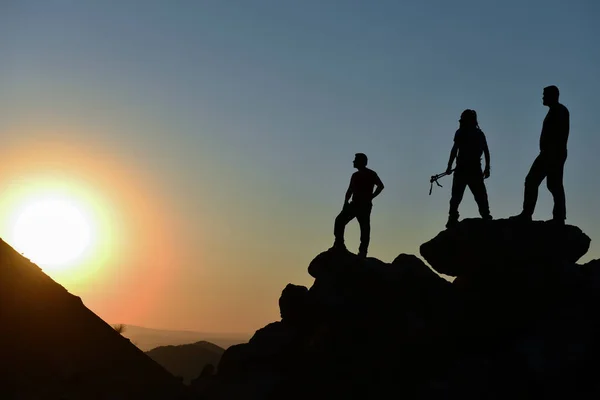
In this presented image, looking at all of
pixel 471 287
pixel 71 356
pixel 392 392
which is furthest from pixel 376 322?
pixel 71 356

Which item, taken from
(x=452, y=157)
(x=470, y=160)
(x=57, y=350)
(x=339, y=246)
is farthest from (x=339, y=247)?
(x=57, y=350)

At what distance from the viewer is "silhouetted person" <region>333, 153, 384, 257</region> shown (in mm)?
16375

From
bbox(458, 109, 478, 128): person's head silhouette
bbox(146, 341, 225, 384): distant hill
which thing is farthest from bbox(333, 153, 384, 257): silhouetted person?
bbox(146, 341, 225, 384): distant hill

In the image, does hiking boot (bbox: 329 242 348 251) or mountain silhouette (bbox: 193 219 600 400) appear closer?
mountain silhouette (bbox: 193 219 600 400)

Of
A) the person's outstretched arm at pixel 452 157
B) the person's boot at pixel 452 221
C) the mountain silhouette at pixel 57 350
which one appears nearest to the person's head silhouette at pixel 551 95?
the person's outstretched arm at pixel 452 157

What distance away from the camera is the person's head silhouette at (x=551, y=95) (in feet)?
49.3

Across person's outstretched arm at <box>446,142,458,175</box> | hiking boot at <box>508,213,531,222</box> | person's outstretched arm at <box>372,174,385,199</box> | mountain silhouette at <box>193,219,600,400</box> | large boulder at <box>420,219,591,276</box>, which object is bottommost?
mountain silhouette at <box>193,219,600,400</box>

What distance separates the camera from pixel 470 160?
15.6m

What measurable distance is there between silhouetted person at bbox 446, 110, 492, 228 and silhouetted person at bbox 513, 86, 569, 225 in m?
1.18

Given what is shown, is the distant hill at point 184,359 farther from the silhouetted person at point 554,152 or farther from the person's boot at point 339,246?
the silhouetted person at point 554,152

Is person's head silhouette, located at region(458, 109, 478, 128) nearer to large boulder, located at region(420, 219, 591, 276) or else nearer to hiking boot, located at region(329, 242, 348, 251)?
large boulder, located at region(420, 219, 591, 276)

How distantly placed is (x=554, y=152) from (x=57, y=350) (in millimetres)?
20774

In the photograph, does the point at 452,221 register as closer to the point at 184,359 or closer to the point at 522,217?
the point at 522,217

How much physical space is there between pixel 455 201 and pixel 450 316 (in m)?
2.91
